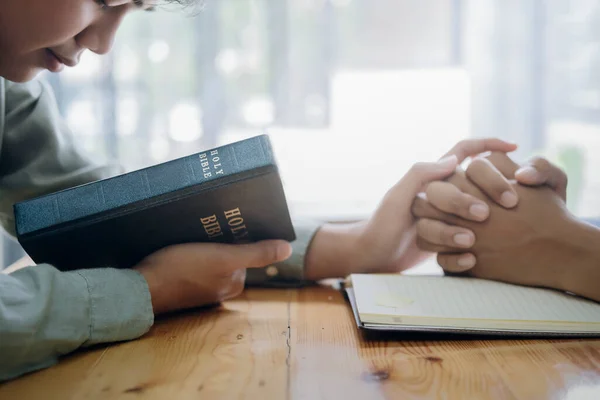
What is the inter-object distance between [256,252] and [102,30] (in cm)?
32

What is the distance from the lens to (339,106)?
186 centimetres

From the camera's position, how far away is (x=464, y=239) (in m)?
0.81

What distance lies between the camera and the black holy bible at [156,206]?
0.64m

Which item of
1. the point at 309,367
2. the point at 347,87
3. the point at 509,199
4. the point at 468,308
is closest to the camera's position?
the point at 309,367

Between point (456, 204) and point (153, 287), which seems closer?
point (153, 287)

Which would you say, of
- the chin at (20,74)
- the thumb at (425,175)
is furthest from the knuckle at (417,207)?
the chin at (20,74)

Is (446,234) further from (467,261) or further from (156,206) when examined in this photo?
(156,206)

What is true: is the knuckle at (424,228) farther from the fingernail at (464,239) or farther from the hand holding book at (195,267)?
the hand holding book at (195,267)

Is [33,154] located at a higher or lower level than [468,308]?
higher

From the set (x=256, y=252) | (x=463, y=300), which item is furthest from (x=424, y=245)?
(x=256, y=252)

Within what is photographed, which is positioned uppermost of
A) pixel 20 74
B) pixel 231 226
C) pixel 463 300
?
pixel 20 74

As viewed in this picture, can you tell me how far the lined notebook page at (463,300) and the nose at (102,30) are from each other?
0.42m

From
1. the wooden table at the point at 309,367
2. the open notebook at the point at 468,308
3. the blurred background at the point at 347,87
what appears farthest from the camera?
the blurred background at the point at 347,87

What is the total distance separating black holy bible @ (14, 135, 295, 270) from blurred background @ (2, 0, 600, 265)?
1096mm
